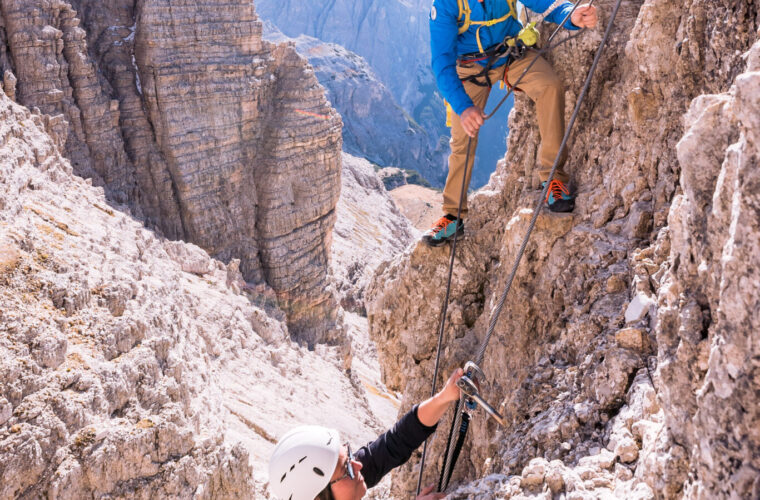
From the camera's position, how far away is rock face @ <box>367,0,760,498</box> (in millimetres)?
1655

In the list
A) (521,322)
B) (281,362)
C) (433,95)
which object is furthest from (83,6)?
(433,95)

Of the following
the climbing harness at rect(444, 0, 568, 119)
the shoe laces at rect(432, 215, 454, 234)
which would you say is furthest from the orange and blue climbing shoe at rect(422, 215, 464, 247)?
the climbing harness at rect(444, 0, 568, 119)

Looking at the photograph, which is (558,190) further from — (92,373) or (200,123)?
(200,123)

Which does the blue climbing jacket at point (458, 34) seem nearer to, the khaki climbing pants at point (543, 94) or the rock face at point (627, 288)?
the khaki climbing pants at point (543, 94)

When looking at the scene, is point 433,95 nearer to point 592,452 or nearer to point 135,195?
point 135,195

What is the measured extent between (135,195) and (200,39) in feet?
21.3

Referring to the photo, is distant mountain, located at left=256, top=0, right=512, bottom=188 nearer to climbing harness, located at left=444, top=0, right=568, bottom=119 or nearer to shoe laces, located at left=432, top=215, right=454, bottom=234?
shoe laces, located at left=432, top=215, right=454, bottom=234

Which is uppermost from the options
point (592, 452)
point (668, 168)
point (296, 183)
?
point (668, 168)

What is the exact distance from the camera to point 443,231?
5422mm

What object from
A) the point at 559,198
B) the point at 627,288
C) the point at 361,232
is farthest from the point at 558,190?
the point at 361,232

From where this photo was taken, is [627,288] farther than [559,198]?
No

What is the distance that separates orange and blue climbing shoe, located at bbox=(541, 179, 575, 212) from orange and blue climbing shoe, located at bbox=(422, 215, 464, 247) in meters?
1.30

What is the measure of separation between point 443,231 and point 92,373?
4.44m

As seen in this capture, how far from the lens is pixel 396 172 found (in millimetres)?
72062
